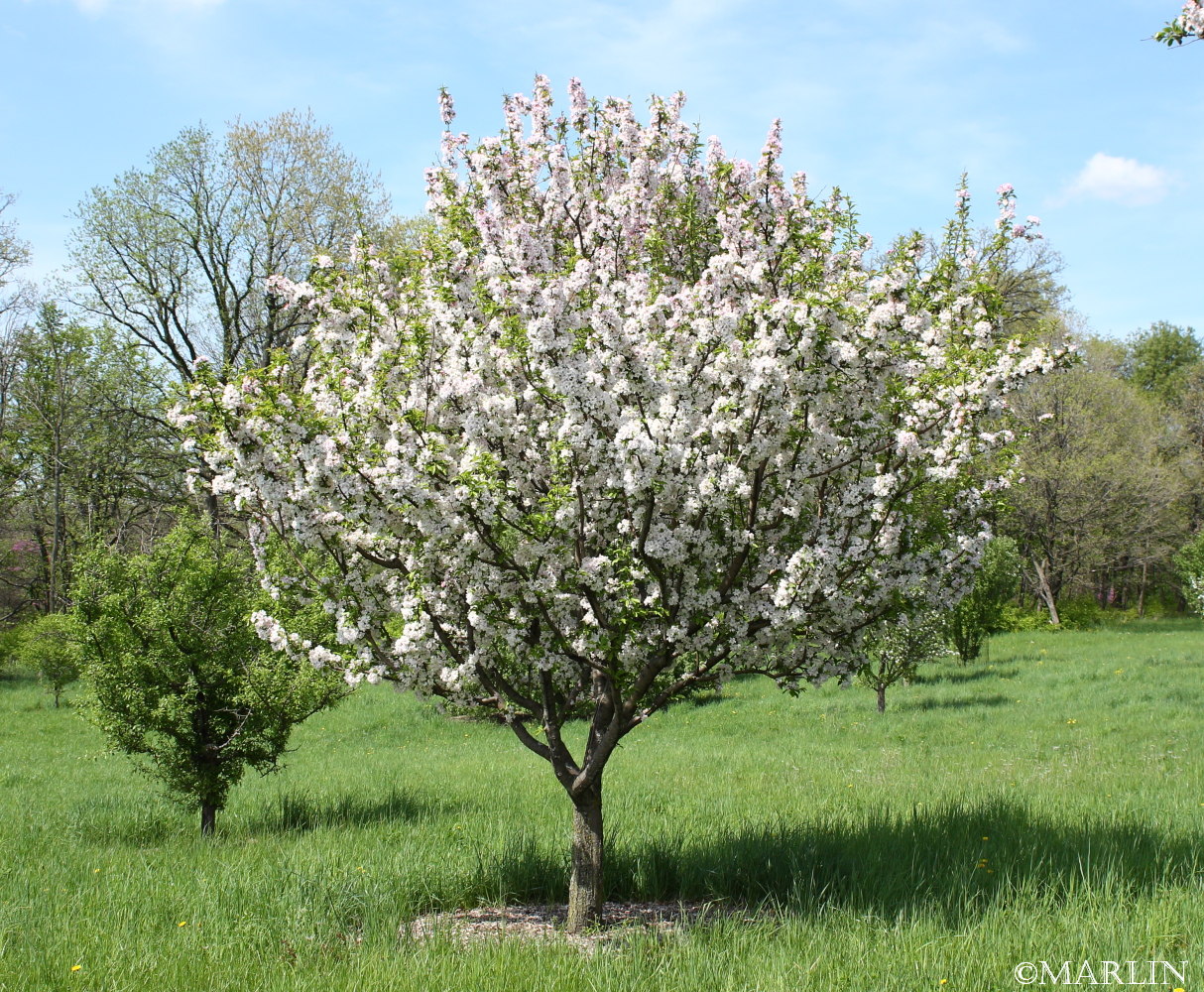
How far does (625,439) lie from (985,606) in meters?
24.3

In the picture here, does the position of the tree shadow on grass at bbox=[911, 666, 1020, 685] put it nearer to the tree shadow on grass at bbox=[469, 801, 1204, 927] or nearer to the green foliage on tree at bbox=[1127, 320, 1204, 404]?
the tree shadow on grass at bbox=[469, 801, 1204, 927]

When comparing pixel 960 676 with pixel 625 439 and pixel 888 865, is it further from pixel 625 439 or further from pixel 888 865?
pixel 625 439

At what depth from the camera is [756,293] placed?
21.5ft

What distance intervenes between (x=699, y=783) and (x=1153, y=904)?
788 cm

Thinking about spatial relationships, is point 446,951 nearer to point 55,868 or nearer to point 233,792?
point 55,868

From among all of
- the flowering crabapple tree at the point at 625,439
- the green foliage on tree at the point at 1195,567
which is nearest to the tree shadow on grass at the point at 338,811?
the flowering crabapple tree at the point at 625,439

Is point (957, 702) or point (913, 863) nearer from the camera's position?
point (913, 863)

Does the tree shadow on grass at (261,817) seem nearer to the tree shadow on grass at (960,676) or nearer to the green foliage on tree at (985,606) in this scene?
the tree shadow on grass at (960,676)

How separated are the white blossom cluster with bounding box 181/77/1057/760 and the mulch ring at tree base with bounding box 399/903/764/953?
5.10 ft

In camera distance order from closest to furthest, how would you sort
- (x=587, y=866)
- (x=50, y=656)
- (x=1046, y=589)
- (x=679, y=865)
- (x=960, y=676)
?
(x=587, y=866) < (x=679, y=865) < (x=960, y=676) < (x=50, y=656) < (x=1046, y=589)

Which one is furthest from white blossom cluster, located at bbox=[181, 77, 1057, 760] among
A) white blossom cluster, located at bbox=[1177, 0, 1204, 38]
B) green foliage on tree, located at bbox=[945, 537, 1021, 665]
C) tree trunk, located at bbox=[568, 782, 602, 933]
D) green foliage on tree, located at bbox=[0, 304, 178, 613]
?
green foliage on tree, located at bbox=[0, 304, 178, 613]

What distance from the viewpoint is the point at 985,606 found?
26797mm

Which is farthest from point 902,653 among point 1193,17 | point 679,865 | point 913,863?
point 1193,17

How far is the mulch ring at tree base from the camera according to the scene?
663 centimetres
